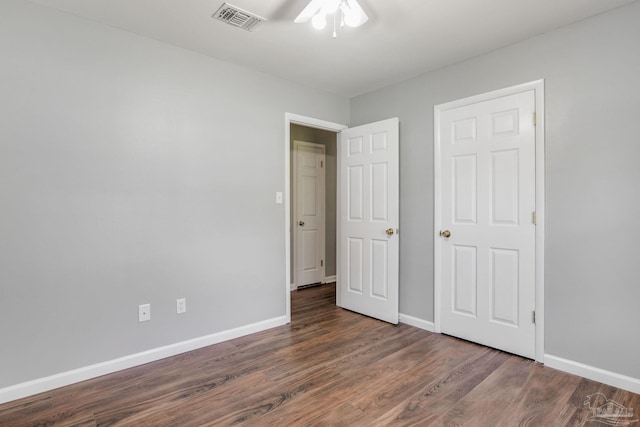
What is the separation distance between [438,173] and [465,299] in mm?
1184

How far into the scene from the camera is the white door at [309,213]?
4805 millimetres

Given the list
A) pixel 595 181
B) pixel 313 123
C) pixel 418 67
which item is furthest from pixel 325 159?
pixel 595 181

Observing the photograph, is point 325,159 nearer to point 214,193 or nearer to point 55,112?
point 214,193

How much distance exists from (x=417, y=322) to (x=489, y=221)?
123 centimetres

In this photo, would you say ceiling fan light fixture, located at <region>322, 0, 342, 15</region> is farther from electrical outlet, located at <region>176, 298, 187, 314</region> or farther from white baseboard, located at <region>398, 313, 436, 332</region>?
white baseboard, located at <region>398, 313, 436, 332</region>

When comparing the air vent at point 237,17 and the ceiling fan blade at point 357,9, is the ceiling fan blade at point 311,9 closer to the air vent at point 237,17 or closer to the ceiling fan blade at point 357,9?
the ceiling fan blade at point 357,9

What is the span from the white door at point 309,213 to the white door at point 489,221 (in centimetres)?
225

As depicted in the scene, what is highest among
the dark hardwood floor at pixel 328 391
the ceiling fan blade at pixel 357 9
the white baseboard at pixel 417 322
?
the ceiling fan blade at pixel 357 9

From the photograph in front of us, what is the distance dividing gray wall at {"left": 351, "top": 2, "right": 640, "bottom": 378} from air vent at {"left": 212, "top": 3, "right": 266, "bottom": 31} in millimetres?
1971

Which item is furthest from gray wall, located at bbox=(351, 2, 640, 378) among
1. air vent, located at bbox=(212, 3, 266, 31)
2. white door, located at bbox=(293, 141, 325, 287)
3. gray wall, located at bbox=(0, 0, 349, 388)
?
white door, located at bbox=(293, 141, 325, 287)

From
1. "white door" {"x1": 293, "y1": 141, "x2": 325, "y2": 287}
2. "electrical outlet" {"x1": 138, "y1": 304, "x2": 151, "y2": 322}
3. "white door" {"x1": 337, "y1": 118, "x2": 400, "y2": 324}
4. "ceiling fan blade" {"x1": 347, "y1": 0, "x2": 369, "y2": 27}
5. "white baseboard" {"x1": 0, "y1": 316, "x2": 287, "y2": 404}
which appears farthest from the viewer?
"white door" {"x1": 293, "y1": 141, "x2": 325, "y2": 287}

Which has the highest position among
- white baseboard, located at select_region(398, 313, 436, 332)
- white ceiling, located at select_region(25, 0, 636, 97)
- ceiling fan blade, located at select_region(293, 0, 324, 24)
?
white ceiling, located at select_region(25, 0, 636, 97)

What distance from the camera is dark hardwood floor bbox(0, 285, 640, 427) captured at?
186 cm

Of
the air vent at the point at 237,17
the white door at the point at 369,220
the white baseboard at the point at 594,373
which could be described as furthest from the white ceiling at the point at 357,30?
the white baseboard at the point at 594,373
